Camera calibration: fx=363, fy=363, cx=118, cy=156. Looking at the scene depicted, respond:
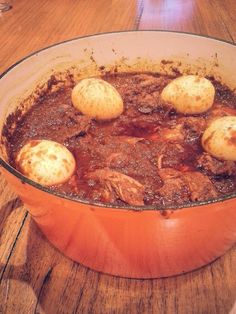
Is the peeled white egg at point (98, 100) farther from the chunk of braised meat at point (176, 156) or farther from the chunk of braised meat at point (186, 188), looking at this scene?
the chunk of braised meat at point (186, 188)

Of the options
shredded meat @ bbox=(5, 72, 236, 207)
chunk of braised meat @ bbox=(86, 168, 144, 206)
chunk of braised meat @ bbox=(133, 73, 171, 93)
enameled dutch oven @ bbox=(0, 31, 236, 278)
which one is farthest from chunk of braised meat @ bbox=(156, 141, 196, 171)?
chunk of braised meat @ bbox=(133, 73, 171, 93)

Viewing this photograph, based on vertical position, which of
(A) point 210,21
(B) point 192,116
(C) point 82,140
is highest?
(C) point 82,140

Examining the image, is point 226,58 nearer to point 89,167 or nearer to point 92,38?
point 92,38

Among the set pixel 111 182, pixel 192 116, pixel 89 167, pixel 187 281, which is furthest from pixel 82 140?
pixel 187 281

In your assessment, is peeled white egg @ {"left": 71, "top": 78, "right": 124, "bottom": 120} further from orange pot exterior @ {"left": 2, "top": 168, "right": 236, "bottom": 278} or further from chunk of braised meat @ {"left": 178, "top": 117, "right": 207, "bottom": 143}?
orange pot exterior @ {"left": 2, "top": 168, "right": 236, "bottom": 278}

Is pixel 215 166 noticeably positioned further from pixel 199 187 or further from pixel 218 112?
pixel 218 112

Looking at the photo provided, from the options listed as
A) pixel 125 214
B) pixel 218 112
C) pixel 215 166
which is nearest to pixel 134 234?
pixel 125 214
